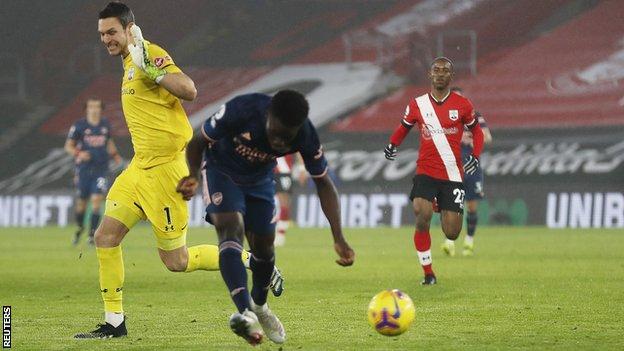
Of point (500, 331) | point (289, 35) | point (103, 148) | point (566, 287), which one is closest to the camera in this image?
point (500, 331)

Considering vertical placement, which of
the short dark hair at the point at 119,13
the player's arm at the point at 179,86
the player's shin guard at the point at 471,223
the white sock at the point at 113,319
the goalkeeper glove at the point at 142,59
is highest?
the short dark hair at the point at 119,13

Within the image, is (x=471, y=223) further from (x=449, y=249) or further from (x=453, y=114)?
(x=453, y=114)

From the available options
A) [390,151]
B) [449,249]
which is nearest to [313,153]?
[390,151]

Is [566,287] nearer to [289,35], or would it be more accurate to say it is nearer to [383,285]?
[383,285]

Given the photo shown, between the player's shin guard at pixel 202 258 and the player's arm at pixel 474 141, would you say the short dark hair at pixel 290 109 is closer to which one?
the player's shin guard at pixel 202 258

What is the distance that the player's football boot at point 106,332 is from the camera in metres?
8.85

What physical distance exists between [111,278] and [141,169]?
35.1 inches

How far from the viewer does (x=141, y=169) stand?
9.46 metres

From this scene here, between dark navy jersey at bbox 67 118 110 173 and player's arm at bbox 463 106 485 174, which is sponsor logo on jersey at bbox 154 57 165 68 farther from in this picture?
dark navy jersey at bbox 67 118 110 173

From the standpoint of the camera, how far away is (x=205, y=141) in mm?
7922

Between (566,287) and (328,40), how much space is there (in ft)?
66.9

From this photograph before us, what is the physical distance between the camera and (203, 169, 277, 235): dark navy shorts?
8.08 meters

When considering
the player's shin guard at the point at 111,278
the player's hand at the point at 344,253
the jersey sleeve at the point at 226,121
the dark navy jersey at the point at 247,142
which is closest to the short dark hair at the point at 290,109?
the dark navy jersey at the point at 247,142

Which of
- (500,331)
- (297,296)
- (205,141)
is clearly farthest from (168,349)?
(297,296)
